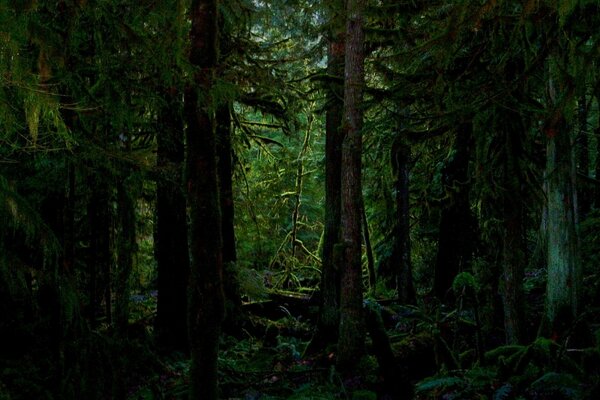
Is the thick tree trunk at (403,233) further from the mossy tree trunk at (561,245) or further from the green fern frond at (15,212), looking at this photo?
the green fern frond at (15,212)

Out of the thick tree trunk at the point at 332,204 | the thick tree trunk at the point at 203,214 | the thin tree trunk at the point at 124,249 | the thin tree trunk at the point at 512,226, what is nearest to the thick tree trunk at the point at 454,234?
the thick tree trunk at the point at 332,204

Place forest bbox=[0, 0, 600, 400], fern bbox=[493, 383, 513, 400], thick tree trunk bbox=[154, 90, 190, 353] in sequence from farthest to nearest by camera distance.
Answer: thick tree trunk bbox=[154, 90, 190, 353] < fern bbox=[493, 383, 513, 400] < forest bbox=[0, 0, 600, 400]

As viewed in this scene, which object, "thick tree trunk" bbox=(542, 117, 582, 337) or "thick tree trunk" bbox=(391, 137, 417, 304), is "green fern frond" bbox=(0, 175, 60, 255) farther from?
"thick tree trunk" bbox=(391, 137, 417, 304)

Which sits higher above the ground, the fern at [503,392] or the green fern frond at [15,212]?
the green fern frond at [15,212]

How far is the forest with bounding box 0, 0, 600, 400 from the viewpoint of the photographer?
179 inches

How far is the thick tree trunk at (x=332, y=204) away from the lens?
10.4 m

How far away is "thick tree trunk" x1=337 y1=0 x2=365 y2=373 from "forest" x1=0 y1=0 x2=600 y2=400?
0.04 metres

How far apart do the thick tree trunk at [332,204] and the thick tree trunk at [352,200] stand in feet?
4.36

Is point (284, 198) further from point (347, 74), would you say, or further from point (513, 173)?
point (513, 173)

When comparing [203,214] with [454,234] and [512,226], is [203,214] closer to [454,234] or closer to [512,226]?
[512,226]

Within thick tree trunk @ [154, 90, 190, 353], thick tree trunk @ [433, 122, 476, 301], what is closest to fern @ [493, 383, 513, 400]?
thick tree trunk @ [154, 90, 190, 353]

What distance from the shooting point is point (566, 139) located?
7199mm

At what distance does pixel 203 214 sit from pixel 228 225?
7.48 m

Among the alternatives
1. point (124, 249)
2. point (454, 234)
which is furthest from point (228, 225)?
point (454, 234)
